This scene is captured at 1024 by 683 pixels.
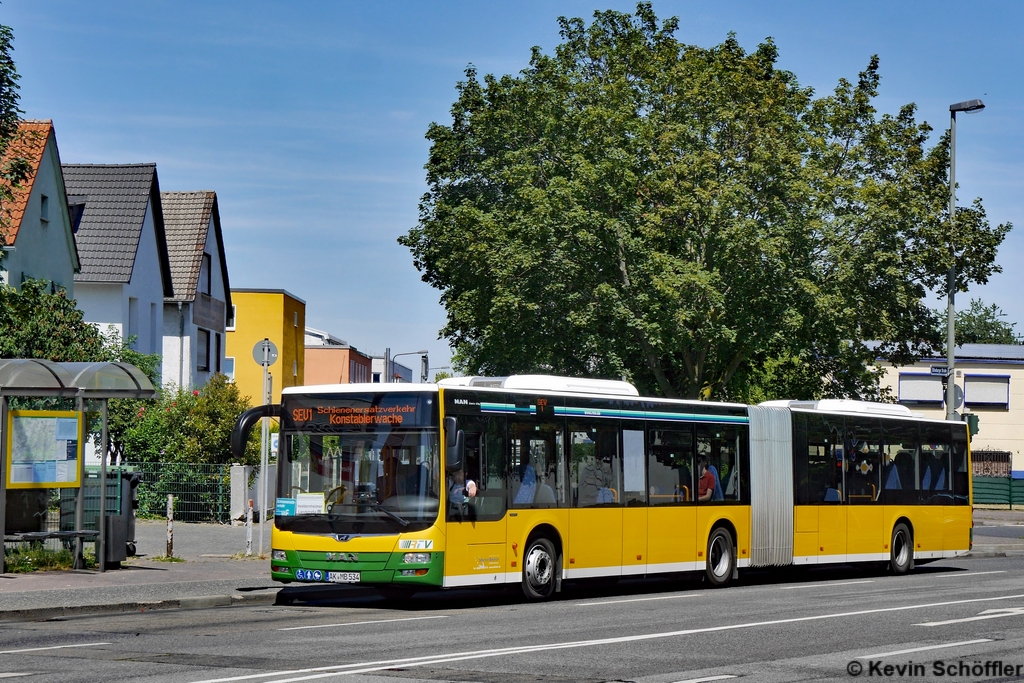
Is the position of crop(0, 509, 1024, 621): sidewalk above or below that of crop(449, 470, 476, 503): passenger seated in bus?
below

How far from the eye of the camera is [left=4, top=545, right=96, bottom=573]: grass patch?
1931cm

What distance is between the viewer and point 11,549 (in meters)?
19.6

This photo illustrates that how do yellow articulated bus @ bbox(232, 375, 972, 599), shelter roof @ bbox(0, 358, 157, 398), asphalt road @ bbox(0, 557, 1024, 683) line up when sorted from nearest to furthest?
asphalt road @ bbox(0, 557, 1024, 683) → yellow articulated bus @ bbox(232, 375, 972, 599) → shelter roof @ bbox(0, 358, 157, 398)

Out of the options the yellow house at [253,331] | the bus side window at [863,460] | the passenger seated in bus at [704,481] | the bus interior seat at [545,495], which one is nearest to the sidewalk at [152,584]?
the bus interior seat at [545,495]

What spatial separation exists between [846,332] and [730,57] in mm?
8727

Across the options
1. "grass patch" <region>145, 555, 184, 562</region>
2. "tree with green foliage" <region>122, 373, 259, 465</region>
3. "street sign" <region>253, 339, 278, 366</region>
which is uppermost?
"street sign" <region>253, 339, 278, 366</region>

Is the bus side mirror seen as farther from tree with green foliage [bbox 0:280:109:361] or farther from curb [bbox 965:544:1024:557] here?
curb [bbox 965:544:1024:557]

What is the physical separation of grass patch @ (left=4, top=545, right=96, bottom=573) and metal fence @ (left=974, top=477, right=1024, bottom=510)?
144ft

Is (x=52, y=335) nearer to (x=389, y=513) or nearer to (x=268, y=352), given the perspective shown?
(x=268, y=352)

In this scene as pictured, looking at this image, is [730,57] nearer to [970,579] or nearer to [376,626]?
[970,579]

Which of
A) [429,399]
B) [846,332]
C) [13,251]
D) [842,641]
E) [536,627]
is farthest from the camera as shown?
[13,251]

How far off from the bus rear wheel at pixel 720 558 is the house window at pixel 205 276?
125ft

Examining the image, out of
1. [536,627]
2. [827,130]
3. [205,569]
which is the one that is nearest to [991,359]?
[827,130]

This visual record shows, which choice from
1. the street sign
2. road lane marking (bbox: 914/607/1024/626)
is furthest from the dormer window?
road lane marking (bbox: 914/607/1024/626)
